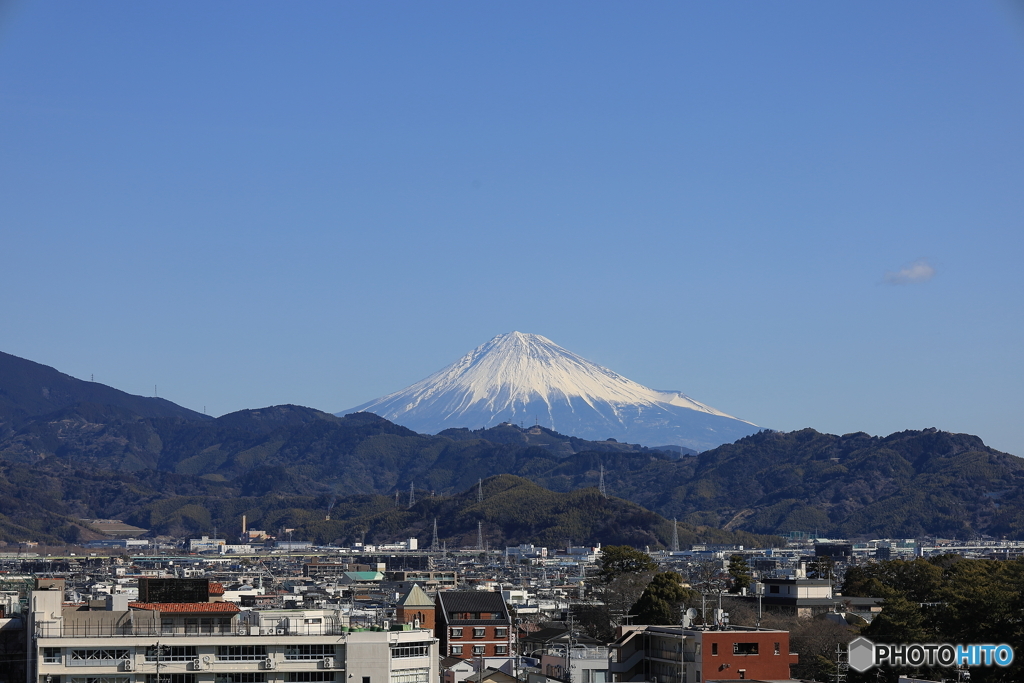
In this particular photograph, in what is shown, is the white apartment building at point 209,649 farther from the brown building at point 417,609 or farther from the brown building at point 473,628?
the brown building at point 417,609

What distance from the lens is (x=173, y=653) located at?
34.2 meters

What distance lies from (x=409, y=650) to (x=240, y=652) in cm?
419

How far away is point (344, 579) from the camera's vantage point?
139m

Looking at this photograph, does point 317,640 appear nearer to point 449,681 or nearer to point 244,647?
point 244,647

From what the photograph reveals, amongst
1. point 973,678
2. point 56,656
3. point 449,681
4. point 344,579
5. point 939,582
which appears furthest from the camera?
point 344,579

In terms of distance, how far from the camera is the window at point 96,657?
33625 mm

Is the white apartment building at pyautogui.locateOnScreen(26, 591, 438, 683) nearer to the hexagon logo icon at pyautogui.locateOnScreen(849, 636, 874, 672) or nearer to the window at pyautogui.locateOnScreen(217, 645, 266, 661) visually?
the window at pyautogui.locateOnScreen(217, 645, 266, 661)

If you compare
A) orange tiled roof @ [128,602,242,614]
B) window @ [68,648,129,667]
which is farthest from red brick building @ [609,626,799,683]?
window @ [68,648,129,667]

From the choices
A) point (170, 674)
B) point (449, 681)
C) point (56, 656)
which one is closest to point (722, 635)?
point (449, 681)

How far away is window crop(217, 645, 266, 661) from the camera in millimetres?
34500

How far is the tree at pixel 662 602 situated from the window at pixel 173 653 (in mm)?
28250

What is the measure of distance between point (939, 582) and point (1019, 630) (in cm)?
2429

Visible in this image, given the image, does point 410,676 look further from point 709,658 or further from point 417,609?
point 417,609

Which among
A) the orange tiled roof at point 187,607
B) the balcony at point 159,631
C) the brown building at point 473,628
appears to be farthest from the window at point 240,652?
the brown building at point 473,628
